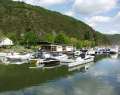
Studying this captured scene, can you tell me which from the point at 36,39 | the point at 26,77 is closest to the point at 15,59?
the point at 26,77

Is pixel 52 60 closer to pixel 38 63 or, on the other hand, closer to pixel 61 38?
pixel 38 63

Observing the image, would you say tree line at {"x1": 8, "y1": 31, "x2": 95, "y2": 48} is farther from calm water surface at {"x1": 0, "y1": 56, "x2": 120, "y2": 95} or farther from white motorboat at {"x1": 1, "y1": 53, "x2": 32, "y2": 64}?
calm water surface at {"x1": 0, "y1": 56, "x2": 120, "y2": 95}

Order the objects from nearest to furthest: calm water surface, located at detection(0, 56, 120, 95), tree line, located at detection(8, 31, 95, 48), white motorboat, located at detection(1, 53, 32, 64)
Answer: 1. calm water surface, located at detection(0, 56, 120, 95)
2. white motorboat, located at detection(1, 53, 32, 64)
3. tree line, located at detection(8, 31, 95, 48)

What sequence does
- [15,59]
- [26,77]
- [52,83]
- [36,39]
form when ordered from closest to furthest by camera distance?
[52,83]
[26,77]
[15,59]
[36,39]

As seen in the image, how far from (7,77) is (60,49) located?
72.1 metres

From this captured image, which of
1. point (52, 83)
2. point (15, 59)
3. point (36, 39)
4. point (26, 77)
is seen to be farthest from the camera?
point (36, 39)

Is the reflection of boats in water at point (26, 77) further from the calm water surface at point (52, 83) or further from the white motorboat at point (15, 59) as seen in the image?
the white motorboat at point (15, 59)

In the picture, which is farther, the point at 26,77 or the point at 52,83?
the point at 26,77

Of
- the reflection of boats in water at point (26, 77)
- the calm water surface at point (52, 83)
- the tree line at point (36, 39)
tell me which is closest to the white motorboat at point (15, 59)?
the reflection of boats in water at point (26, 77)

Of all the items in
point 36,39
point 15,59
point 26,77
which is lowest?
point 26,77

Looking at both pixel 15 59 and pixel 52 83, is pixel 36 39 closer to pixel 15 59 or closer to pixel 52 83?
pixel 15 59

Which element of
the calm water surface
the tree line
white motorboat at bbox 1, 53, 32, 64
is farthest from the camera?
the tree line

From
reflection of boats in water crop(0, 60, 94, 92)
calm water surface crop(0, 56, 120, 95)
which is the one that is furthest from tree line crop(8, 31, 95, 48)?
calm water surface crop(0, 56, 120, 95)

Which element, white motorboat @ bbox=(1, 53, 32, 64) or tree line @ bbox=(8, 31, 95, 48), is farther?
tree line @ bbox=(8, 31, 95, 48)
